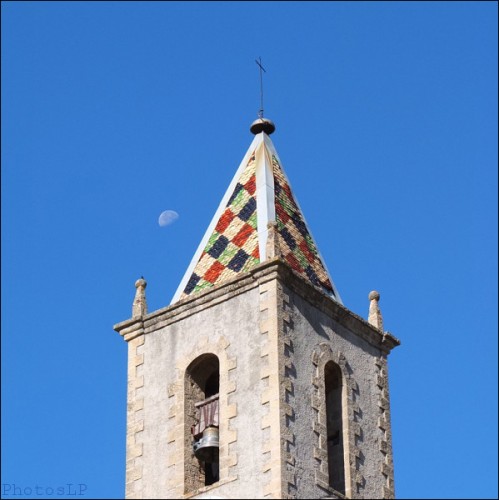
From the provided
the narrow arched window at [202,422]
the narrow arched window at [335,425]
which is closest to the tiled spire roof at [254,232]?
the narrow arched window at [202,422]

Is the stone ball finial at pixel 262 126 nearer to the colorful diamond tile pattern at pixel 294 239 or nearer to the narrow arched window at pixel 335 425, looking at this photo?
the colorful diamond tile pattern at pixel 294 239

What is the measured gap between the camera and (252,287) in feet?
107

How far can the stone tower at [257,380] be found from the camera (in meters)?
31.1

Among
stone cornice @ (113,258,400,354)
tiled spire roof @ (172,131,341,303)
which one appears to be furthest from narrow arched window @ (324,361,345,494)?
tiled spire roof @ (172,131,341,303)

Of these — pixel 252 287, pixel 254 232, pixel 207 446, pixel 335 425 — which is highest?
pixel 254 232

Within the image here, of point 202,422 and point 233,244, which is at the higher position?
point 233,244

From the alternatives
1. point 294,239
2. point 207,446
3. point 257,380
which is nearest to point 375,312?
point 294,239

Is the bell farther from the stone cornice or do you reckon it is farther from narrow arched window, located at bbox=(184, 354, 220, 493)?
the stone cornice

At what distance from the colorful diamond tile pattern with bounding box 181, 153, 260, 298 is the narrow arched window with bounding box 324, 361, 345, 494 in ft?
7.65

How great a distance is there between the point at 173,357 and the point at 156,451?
5.66 feet

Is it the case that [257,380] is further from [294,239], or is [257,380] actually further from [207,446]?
[294,239]

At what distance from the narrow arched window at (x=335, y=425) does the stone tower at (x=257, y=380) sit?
2 cm

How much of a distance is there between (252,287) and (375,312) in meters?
3.14

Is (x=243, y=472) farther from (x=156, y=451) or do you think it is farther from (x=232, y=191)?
(x=232, y=191)
